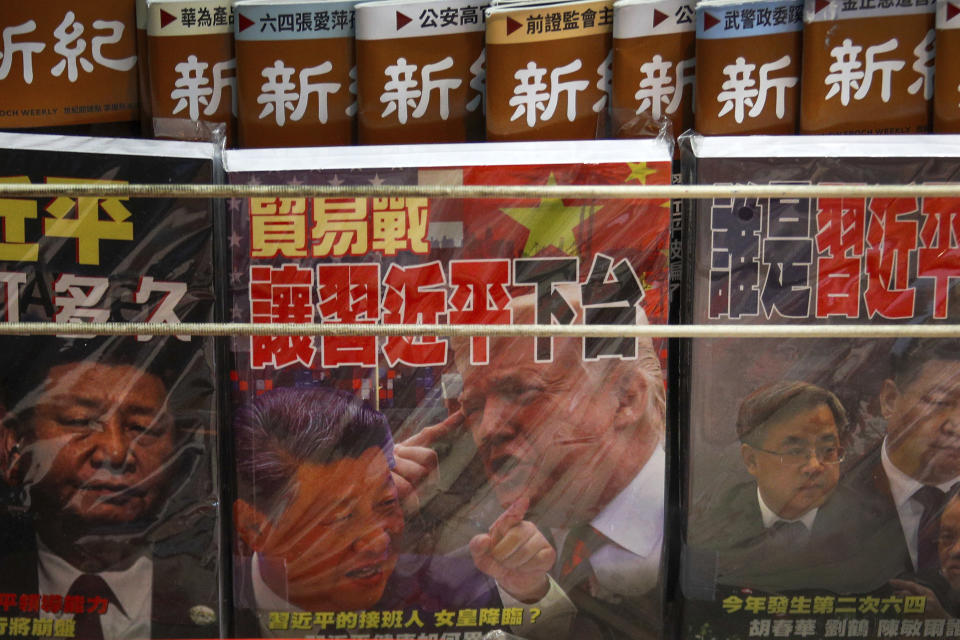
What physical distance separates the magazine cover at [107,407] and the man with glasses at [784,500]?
66cm

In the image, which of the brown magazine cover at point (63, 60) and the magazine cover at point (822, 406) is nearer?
the magazine cover at point (822, 406)

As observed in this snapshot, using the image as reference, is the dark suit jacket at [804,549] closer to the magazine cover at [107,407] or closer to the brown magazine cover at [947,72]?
the brown magazine cover at [947,72]

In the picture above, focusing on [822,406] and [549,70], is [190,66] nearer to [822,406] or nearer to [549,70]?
[549,70]

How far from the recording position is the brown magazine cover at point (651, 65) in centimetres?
125

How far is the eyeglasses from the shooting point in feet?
4.10

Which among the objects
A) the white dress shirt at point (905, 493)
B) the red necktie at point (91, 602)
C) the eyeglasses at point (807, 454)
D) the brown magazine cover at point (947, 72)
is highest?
the brown magazine cover at point (947, 72)

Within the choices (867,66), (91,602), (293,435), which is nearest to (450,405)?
(293,435)

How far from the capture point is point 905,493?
1.25 metres

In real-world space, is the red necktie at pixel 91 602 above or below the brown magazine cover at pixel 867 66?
below

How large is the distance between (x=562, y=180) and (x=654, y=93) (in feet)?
0.60

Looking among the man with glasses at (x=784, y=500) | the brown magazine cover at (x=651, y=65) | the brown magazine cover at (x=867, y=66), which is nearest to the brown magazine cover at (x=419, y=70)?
the brown magazine cover at (x=651, y=65)

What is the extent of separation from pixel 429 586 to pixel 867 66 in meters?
0.86

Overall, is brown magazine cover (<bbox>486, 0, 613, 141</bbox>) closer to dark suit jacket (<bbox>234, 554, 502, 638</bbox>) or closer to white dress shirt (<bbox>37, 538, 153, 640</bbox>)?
dark suit jacket (<bbox>234, 554, 502, 638</bbox>)

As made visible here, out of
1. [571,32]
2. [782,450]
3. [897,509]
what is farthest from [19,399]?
[897,509]
